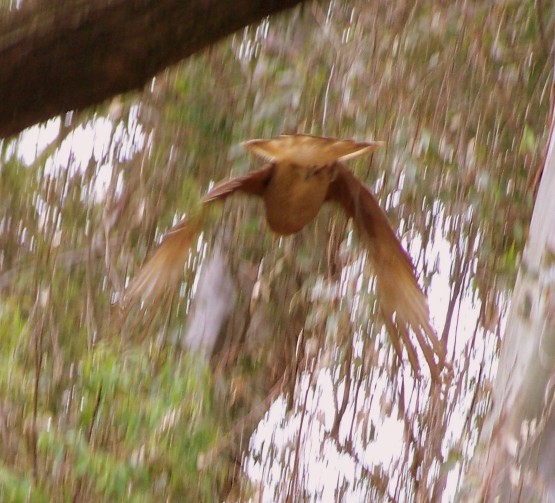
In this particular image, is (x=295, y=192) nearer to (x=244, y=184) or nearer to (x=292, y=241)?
(x=244, y=184)

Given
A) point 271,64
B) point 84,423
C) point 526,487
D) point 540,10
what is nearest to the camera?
point 526,487

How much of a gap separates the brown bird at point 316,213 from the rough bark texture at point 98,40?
0.18m

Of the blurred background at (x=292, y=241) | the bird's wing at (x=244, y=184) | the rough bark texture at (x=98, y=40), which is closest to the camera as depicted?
the rough bark texture at (x=98, y=40)

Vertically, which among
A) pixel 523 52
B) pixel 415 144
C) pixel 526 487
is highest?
pixel 523 52

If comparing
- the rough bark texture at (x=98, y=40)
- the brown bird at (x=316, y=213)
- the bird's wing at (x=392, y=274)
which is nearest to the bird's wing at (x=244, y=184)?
the brown bird at (x=316, y=213)

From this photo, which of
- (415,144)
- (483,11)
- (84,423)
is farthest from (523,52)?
(84,423)

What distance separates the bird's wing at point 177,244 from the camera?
1.35 meters

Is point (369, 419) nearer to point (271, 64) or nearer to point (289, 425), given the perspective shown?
point (289, 425)

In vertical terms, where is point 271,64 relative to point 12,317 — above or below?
above

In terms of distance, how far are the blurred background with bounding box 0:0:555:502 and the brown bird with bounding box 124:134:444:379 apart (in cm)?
42

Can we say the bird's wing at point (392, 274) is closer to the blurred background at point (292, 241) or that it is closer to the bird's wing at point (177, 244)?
the bird's wing at point (177, 244)

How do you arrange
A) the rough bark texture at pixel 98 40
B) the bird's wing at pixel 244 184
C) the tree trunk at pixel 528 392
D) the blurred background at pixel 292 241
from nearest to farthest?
the rough bark texture at pixel 98 40, the tree trunk at pixel 528 392, the bird's wing at pixel 244 184, the blurred background at pixel 292 241

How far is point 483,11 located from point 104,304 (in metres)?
1.14

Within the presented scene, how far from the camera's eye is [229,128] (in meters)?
2.11
